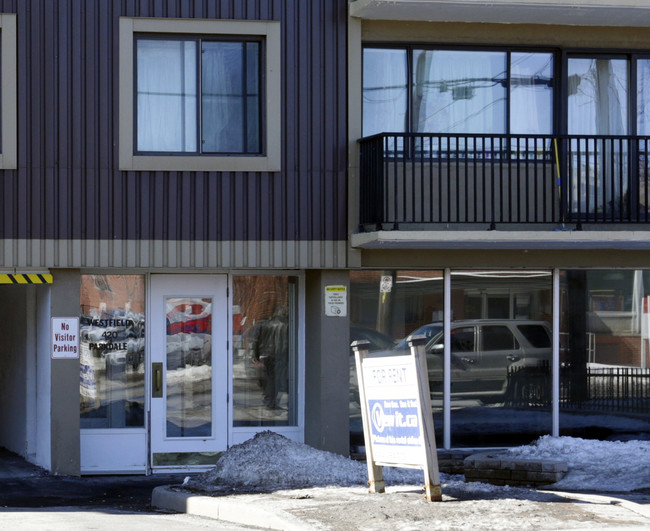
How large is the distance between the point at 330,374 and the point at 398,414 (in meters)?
3.78

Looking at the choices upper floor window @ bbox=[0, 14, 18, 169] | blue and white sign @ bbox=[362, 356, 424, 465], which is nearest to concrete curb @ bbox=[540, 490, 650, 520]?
A: blue and white sign @ bbox=[362, 356, 424, 465]

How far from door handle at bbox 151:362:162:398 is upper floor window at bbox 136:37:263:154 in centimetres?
283

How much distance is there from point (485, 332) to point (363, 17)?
4.47m

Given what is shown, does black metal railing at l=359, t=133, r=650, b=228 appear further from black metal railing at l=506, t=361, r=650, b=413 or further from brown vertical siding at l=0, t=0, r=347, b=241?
black metal railing at l=506, t=361, r=650, b=413

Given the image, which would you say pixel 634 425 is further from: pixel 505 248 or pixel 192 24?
pixel 192 24

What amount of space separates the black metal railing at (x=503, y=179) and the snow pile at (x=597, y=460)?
112 inches

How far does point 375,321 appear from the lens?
15000 millimetres

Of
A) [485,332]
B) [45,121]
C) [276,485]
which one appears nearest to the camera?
[276,485]

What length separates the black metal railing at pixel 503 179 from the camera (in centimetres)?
1428

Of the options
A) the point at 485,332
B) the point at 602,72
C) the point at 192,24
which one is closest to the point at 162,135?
the point at 192,24

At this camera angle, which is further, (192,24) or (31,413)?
(31,413)

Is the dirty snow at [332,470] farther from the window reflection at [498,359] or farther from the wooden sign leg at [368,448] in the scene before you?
the window reflection at [498,359]

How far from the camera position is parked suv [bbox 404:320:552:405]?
15102 mm

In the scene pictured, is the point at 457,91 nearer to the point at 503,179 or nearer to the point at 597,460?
the point at 503,179
